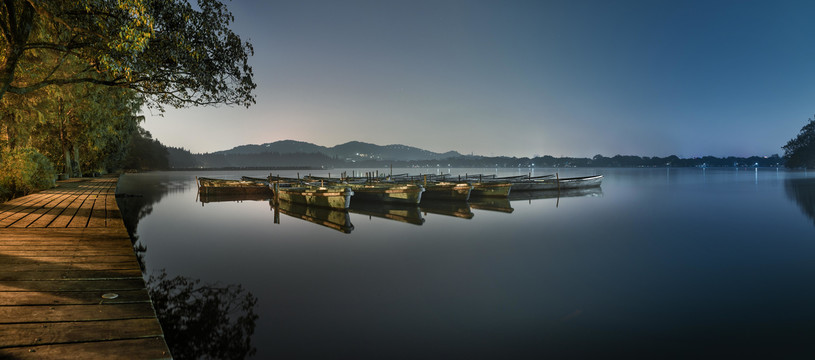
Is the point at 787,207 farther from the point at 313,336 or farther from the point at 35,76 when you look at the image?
the point at 35,76

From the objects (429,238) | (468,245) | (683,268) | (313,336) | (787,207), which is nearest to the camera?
(313,336)

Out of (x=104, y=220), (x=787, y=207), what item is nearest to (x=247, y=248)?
(x=104, y=220)

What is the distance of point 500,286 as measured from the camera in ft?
29.9

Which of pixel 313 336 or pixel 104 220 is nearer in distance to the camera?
pixel 313 336

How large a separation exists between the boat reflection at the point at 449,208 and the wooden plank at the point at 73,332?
18.3 m

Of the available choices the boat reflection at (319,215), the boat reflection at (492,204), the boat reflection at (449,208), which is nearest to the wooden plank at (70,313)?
the boat reflection at (319,215)

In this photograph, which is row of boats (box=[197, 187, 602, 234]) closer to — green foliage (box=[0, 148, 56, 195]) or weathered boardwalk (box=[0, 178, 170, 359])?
green foliage (box=[0, 148, 56, 195])

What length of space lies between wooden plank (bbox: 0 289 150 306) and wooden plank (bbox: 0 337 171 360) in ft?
3.54

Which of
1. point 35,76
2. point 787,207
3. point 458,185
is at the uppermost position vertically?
point 35,76

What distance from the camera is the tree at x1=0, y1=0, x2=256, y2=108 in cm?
740

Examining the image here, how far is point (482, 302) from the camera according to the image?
26.1 feet

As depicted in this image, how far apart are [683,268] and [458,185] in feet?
58.7

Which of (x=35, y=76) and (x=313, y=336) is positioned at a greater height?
(x=35, y=76)

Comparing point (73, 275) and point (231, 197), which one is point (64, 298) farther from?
point (231, 197)
